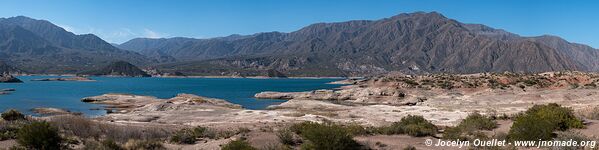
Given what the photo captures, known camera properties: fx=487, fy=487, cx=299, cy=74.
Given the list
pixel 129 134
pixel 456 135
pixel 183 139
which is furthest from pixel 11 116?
pixel 456 135

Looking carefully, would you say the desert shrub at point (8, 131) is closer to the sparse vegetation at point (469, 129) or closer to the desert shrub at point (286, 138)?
the desert shrub at point (286, 138)

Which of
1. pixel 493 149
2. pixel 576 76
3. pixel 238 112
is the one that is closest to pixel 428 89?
pixel 576 76

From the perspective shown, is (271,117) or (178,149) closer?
(178,149)

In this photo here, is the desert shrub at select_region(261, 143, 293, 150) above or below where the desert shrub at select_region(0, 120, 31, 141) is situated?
below

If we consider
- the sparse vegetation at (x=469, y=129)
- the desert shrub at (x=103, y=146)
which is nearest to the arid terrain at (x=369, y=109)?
the sparse vegetation at (x=469, y=129)

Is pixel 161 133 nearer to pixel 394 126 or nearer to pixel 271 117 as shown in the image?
pixel 394 126

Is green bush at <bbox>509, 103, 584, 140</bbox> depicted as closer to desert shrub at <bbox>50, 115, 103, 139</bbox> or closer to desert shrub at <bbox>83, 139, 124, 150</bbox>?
desert shrub at <bbox>83, 139, 124, 150</bbox>

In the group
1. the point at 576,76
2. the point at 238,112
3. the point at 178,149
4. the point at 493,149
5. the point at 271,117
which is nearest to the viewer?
the point at 493,149

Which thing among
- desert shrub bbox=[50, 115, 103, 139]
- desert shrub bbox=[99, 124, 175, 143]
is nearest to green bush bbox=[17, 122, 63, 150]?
desert shrub bbox=[99, 124, 175, 143]

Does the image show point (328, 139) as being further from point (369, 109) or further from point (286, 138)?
point (369, 109)

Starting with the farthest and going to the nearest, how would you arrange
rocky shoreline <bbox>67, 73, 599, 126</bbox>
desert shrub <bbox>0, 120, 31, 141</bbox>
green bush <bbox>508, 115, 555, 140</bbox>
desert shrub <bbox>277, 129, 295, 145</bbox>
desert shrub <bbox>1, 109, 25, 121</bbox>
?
1. rocky shoreline <bbox>67, 73, 599, 126</bbox>
2. desert shrub <bbox>1, 109, 25, 121</bbox>
3. desert shrub <bbox>0, 120, 31, 141</bbox>
4. desert shrub <bbox>277, 129, 295, 145</bbox>
5. green bush <bbox>508, 115, 555, 140</bbox>

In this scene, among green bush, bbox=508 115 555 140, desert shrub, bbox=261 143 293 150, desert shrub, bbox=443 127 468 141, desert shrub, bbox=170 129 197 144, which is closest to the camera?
desert shrub, bbox=261 143 293 150
